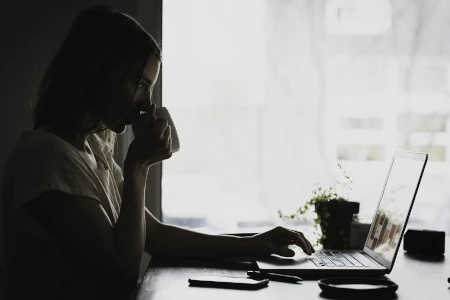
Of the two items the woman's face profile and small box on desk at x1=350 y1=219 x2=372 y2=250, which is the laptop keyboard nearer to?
small box on desk at x1=350 y1=219 x2=372 y2=250

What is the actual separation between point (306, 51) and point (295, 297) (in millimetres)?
1476

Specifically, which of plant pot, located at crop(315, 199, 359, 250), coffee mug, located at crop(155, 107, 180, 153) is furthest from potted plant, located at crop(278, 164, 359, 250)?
coffee mug, located at crop(155, 107, 180, 153)

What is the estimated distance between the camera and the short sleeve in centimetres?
129

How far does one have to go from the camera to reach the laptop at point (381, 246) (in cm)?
145

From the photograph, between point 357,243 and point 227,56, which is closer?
point 357,243

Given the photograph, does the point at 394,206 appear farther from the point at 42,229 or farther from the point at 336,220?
the point at 42,229

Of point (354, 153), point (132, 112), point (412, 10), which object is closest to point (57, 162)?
point (132, 112)

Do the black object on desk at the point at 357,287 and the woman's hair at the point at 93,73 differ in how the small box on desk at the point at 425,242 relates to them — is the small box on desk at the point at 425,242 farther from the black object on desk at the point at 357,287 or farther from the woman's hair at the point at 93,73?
the woman's hair at the point at 93,73

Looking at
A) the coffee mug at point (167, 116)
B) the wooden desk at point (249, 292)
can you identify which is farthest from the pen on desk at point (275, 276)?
the coffee mug at point (167, 116)

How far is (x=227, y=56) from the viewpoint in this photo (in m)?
2.56

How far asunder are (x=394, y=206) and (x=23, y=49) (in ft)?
4.70

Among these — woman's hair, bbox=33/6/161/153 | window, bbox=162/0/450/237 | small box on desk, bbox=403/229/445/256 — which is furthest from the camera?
window, bbox=162/0/450/237

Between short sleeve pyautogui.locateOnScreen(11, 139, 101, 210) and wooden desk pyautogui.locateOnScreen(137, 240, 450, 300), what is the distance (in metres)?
0.23

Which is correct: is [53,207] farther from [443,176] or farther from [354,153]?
[443,176]
